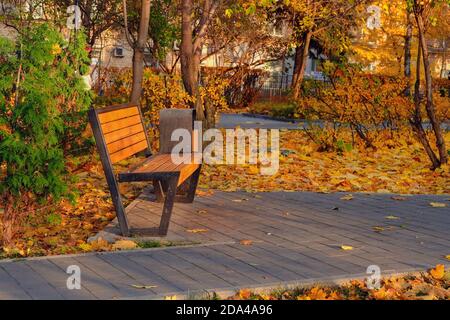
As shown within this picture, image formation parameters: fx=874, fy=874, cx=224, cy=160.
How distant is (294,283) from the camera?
595 cm

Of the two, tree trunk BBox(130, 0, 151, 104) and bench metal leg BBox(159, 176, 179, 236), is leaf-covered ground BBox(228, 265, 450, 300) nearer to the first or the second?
bench metal leg BBox(159, 176, 179, 236)

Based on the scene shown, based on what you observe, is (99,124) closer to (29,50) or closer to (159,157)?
(29,50)

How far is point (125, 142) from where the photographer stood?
8.62 meters

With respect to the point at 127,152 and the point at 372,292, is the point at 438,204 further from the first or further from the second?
the point at 372,292

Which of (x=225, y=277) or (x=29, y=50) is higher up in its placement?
(x=29, y=50)

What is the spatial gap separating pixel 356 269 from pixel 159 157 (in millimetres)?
3511

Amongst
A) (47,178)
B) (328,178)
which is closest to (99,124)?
(47,178)

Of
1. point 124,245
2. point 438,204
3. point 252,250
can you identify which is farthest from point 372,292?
point 438,204

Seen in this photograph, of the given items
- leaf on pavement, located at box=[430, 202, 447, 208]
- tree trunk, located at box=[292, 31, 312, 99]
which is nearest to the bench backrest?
leaf on pavement, located at box=[430, 202, 447, 208]

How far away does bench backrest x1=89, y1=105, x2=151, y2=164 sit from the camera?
7449 mm

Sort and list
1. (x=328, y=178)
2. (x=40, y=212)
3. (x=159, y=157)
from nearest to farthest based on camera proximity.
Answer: (x=40, y=212) < (x=159, y=157) < (x=328, y=178)

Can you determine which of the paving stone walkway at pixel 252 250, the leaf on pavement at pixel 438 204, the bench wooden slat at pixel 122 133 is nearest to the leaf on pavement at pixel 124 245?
the paving stone walkway at pixel 252 250

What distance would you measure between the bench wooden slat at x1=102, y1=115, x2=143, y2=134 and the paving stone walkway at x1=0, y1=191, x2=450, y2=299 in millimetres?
883
